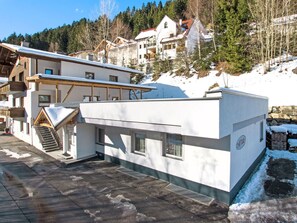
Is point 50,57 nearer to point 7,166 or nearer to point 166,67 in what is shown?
point 7,166

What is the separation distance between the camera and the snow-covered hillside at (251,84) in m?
20.3

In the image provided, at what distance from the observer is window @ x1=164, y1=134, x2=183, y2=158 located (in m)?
8.84

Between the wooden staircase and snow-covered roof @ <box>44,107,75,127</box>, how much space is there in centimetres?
436

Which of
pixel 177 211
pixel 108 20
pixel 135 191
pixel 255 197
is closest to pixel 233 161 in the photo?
pixel 255 197

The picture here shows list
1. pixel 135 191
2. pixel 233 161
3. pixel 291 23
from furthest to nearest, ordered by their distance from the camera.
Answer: pixel 291 23 → pixel 135 191 → pixel 233 161

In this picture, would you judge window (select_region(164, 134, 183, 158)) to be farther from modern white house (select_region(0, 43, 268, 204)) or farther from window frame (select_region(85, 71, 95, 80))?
window frame (select_region(85, 71, 95, 80))

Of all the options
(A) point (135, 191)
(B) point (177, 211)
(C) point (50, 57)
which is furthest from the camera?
(C) point (50, 57)

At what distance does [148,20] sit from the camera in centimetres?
5928

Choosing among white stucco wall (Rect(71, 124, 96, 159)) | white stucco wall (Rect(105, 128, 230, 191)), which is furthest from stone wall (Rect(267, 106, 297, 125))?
white stucco wall (Rect(71, 124, 96, 159))

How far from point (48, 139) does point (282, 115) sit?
20.8 metres

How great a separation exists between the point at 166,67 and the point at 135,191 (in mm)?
28245

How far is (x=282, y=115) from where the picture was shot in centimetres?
1842

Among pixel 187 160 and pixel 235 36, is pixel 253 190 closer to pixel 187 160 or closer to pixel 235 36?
pixel 187 160

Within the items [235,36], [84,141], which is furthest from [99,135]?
[235,36]
